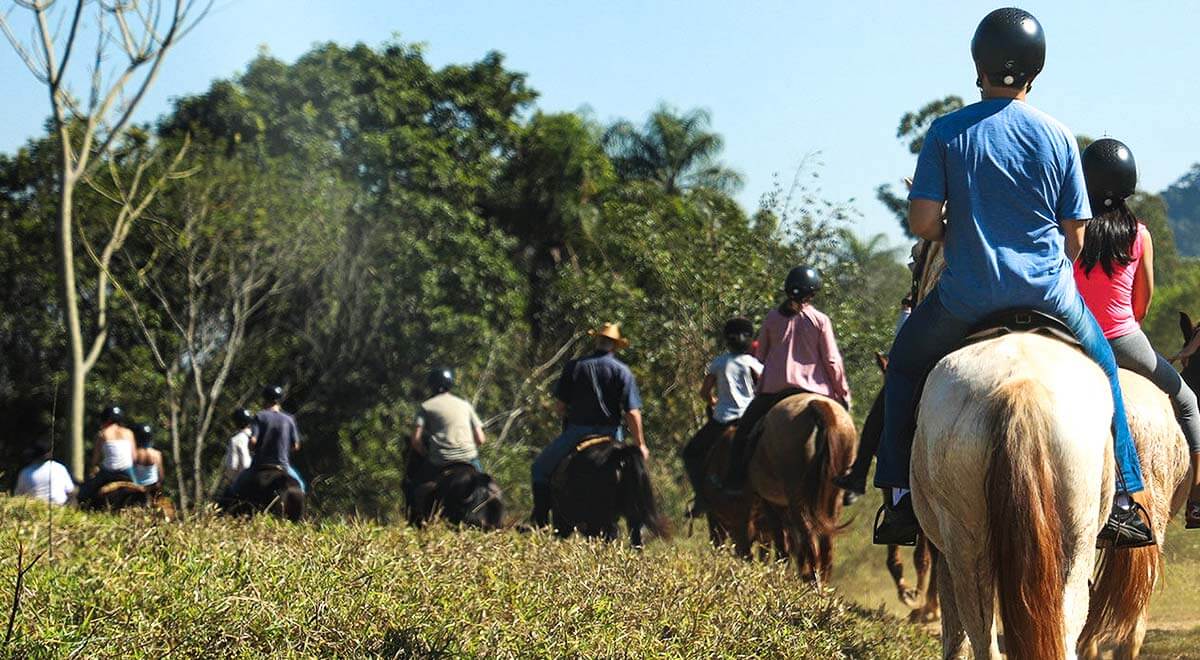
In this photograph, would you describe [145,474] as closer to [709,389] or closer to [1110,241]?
[709,389]

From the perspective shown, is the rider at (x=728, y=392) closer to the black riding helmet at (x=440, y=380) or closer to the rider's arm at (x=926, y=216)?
the black riding helmet at (x=440, y=380)

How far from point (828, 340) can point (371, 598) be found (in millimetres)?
5685

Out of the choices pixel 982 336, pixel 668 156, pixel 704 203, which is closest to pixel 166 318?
pixel 704 203

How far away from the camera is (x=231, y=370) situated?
103 feet

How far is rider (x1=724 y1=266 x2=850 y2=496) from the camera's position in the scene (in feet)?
35.4

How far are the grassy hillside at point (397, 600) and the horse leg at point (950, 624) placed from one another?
27.4 inches

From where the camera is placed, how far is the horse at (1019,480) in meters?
4.39

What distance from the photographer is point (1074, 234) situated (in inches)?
208

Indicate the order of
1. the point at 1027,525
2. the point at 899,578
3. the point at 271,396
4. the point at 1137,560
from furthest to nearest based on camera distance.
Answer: the point at 271,396
the point at 899,578
the point at 1137,560
the point at 1027,525

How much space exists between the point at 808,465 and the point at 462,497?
13.5 ft

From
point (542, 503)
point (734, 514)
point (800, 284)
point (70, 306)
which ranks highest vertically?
point (70, 306)

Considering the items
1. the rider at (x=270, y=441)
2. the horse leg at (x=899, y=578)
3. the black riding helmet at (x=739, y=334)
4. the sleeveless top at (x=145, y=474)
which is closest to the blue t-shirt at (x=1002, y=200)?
the horse leg at (x=899, y=578)

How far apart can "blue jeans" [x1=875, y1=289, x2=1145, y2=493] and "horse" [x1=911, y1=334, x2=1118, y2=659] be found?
202 millimetres

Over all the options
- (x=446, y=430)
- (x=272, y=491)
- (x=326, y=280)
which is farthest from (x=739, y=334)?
(x=326, y=280)
